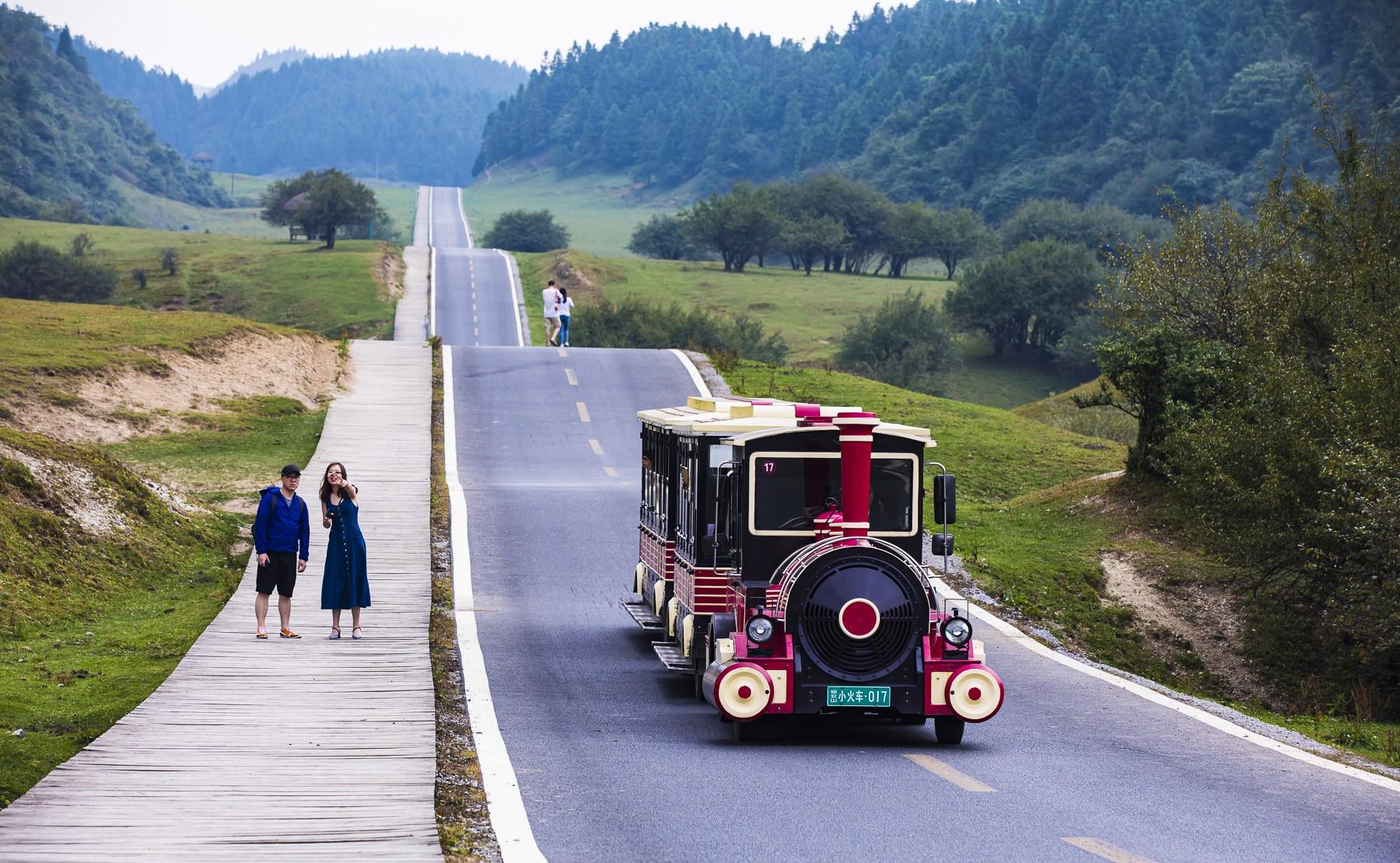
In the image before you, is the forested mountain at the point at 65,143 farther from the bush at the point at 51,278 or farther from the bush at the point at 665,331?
the bush at the point at 665,331

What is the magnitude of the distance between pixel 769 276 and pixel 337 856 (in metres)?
95.3

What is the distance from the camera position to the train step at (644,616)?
16562 millimetres

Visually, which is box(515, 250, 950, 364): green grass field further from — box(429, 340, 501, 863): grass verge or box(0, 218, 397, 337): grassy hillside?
box(429, 340, 501, 863): grass verge

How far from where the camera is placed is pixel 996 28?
580 feet

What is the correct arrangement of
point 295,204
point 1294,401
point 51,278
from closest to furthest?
1. point 1294,401
2. point 51,278
3. point 295,204

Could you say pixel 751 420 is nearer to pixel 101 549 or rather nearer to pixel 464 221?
pixel 101 549

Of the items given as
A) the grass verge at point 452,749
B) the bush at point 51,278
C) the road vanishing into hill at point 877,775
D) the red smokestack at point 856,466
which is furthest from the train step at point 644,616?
the bush at point 51,278

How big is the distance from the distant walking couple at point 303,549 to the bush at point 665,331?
4751cm

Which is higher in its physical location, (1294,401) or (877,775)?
(1294,401)

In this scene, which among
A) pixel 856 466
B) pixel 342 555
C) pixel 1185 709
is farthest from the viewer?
pixel 342 555

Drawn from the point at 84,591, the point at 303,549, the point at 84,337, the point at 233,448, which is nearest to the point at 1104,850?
the point at 303,549

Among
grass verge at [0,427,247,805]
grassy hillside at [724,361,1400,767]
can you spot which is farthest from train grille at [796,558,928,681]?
grass verge at [0,427,247,805]

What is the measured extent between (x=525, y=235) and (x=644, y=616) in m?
109

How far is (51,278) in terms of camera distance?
74.4m
